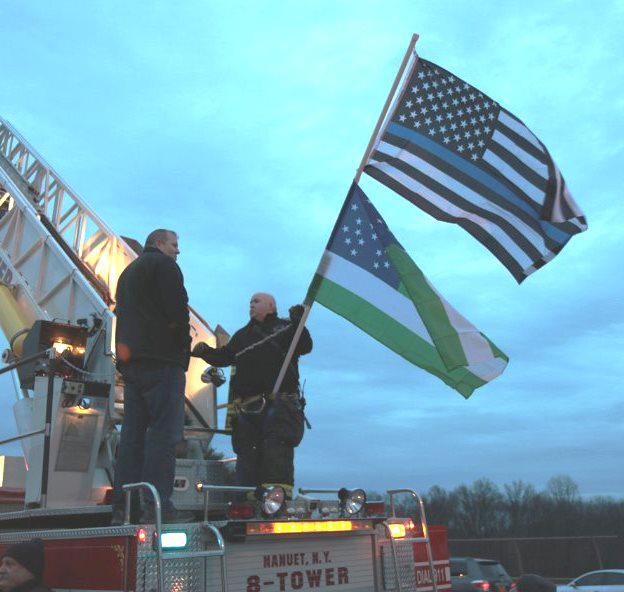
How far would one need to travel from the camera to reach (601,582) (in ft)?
52.6

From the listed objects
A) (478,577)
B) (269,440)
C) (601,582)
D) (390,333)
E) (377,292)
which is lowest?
(601,582)

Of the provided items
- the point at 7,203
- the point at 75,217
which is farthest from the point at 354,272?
the point at 7,203

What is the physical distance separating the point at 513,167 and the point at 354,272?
1933 mm

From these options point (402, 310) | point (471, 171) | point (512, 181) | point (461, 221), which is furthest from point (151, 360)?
point (512, 181)

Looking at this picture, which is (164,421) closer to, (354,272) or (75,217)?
(354,272)

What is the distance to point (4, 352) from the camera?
Result: 7.55 meters

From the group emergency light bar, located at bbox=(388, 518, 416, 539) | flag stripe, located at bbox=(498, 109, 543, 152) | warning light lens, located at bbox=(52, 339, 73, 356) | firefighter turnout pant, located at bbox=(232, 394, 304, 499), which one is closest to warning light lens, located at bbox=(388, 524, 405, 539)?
emergency light bar, located at bbox=(388, 518, 416, 539)

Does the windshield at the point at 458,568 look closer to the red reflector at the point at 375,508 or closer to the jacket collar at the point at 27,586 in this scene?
the red reflector at the point at 375,508

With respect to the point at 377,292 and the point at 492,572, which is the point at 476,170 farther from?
the point at 492,572

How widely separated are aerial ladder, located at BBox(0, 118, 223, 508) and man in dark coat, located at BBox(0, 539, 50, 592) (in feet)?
5.40

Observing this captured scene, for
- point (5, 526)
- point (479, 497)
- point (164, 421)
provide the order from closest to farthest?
point (164, 421)
point (5, 526)
point (479, 497)

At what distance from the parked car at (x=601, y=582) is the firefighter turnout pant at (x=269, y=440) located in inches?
486

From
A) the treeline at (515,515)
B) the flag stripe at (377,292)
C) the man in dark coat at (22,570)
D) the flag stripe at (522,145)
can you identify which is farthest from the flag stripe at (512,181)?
the treeline at (515,515)

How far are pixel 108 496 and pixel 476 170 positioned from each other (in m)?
4.19
